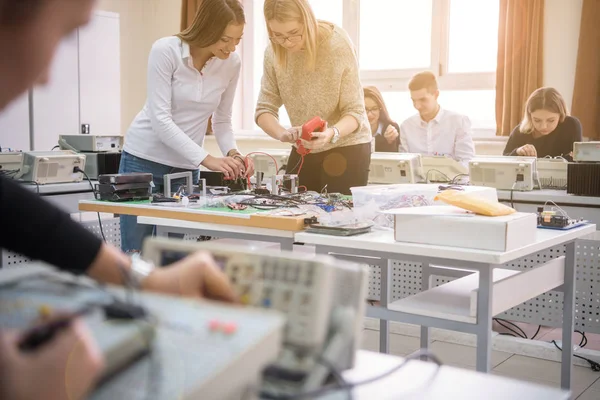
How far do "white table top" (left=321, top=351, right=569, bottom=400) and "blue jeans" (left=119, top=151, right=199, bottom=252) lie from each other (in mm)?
1695

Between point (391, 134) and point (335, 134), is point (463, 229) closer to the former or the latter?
point (335, 134)

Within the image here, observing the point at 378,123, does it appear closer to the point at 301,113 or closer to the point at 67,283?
the point at 301,113

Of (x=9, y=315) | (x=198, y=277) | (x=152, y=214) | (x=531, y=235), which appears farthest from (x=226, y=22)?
(x=9, y=315)

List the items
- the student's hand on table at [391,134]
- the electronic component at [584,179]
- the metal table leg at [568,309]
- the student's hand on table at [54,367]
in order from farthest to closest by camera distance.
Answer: the student's hand on table at [391,134]
the electronic component at [584,179]
the metal table leg at [568,309]
the student's hand on table at [54,367]

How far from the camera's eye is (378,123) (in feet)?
17.5

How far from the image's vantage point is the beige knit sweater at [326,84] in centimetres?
245

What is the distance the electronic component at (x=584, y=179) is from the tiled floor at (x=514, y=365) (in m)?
1.07

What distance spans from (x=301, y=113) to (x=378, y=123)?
2.84m

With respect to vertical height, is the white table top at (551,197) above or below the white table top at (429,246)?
below

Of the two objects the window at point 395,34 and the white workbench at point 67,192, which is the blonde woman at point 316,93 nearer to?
the white workbench at point 67,192

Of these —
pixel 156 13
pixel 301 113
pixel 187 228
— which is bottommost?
pixel 187 228

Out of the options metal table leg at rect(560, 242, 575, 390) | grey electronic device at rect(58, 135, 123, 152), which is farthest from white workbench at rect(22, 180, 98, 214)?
metal table leg at rect(560, 242, 575, 390)

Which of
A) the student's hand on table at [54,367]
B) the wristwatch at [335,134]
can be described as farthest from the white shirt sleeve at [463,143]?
the student's hand on table at [54,367]

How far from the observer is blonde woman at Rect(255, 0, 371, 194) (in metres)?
2.36
